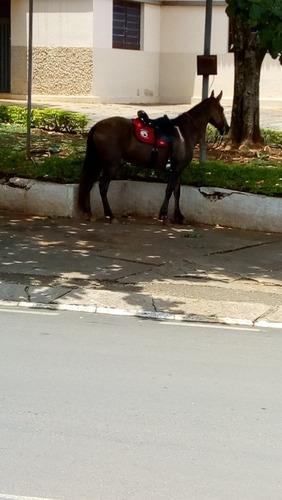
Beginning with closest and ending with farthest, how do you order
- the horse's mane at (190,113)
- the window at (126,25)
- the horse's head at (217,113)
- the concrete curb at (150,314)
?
the concrete curb at (150,314)
the horse's mane at (190,113)
the horse's head at (217,113)
the window at (126,25)

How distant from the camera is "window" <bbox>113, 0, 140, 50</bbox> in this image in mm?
28906

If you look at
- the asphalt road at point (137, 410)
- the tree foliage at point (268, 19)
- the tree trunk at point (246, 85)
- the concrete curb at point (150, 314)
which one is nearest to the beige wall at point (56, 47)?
the tree trunk at point (246, 85)

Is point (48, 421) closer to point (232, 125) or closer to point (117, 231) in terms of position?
point (117, 231)

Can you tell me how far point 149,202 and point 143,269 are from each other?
11.4 feet

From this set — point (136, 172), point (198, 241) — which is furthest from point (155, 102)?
point (198, 241)

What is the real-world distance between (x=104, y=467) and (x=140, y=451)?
1.06ft

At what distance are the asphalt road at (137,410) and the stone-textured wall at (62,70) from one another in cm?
2022

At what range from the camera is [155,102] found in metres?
30.9

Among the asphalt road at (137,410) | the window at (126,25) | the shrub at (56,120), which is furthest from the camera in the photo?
the window at (126,25)

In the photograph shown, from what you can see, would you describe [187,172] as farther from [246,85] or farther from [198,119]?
[246,85]

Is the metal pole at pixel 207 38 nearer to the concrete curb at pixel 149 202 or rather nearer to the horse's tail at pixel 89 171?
the concrete curb at pixel 149 202

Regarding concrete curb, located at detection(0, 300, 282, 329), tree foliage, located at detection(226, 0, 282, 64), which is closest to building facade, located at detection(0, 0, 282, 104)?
tree foliage, located at detection(226, 0, 282, 64)

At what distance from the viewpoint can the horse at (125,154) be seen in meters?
13.3

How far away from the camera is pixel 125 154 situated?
1345cm
